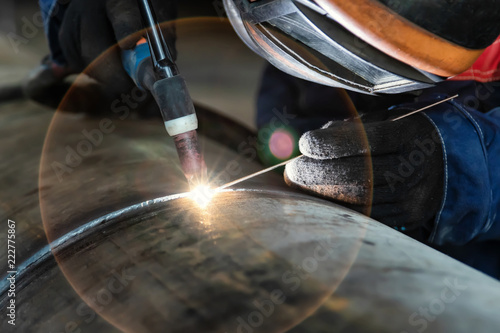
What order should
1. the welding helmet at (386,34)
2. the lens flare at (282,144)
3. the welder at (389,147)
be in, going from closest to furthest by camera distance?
the welding helmet at (386,34) → the welder at (389,147) → the lens flare at (282,144)

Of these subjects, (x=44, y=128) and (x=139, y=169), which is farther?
(x=44, y=128)

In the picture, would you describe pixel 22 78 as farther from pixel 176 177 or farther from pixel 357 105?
pixel 357 105

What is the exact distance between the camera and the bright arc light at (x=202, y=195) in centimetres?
58

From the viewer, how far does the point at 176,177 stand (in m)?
0.70

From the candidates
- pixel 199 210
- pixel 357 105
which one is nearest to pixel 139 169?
pixel 199 210

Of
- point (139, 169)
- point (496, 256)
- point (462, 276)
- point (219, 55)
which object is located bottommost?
point (496, 256)

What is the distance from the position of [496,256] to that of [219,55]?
1399 mm

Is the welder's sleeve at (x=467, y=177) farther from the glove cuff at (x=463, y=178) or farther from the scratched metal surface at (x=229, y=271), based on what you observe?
the scratched metal surface at (x=229, y=271)

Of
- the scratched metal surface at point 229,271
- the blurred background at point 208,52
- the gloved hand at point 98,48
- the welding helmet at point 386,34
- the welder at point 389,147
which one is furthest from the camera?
the blurred background at point 208,52

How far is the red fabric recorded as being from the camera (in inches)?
41.2

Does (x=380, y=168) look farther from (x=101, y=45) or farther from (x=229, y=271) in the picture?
(x=101, y=45)

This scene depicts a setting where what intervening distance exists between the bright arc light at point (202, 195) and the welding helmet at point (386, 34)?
0.30 m

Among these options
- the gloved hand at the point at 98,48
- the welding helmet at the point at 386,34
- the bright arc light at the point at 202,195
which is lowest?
the bright arc light at the point at 202,195

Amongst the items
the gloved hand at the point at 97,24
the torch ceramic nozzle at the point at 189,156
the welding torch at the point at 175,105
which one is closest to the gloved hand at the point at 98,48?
the gloved hand at the point at 97,24
